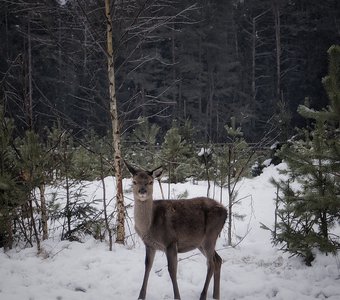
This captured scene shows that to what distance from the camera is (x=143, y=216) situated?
5922mm

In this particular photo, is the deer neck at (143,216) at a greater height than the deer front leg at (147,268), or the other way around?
the deer neck at (143,216)

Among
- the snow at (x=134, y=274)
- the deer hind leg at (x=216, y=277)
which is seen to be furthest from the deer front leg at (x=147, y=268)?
the deer hind leg at (x=216, y=277)

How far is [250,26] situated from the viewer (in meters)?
39.4

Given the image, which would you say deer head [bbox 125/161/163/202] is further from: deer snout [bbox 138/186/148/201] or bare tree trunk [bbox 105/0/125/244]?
bare tree trunk [bbox 105/0/125/244]

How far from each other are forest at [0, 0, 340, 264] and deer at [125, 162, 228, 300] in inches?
52.5

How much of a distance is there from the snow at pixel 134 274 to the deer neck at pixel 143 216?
95 cm

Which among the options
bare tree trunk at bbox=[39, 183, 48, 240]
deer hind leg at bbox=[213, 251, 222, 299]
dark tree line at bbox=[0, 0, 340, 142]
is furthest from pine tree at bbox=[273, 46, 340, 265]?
dark tree line at bbox=[0, 0, 340, 142]

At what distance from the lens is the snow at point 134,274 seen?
5.73 meters

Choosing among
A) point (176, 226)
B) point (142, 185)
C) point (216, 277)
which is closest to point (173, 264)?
point (176, 226)

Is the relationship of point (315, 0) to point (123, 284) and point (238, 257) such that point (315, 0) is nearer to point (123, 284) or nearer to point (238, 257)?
point (238, 257)

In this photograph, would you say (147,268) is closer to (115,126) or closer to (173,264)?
(173,264)

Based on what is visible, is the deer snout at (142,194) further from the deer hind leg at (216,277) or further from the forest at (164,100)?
the forest at (164,100)

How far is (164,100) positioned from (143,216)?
85.1 ft

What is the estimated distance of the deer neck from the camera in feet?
19.2
